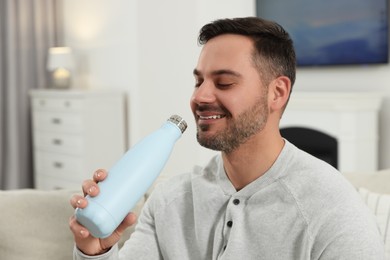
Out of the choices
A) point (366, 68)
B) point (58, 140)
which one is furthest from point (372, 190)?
point (58, 140)

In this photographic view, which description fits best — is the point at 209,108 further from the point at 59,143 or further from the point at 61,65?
the point at 61,65

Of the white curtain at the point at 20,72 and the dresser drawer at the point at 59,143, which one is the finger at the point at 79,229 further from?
the white curtain at the point at 20,72

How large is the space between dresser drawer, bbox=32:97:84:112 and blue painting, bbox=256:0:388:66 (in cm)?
162

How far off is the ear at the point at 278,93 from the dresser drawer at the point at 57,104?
3.92 metres

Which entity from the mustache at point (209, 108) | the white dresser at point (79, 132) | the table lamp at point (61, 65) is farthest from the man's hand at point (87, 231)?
the table lamp at point (61, 65)

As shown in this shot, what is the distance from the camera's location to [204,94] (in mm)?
1339

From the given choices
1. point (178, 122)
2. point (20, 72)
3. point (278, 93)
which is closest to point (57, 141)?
point (20, 72)

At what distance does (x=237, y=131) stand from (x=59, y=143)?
4.31 meters

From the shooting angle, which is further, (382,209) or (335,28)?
(335,28)

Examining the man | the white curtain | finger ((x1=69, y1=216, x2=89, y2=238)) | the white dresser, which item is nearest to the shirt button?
the man

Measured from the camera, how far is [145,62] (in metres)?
5.25

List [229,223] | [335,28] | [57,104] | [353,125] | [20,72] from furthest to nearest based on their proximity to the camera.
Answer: [20,72] < [57,104] < [335,28] < [353,125] < [229,223]

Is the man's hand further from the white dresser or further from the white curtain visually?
the white curtain

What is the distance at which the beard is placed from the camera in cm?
134
